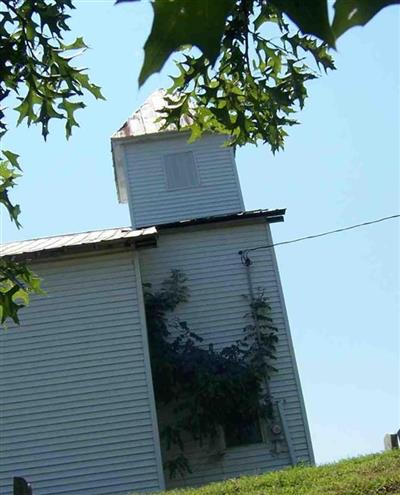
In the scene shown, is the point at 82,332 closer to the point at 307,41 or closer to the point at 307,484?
the point at 307,484

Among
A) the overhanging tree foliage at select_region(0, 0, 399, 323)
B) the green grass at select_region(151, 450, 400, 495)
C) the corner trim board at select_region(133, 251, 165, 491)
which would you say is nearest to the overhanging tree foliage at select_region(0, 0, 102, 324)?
the overhanging tree foliage at select_region(0, 0, 399, 323)

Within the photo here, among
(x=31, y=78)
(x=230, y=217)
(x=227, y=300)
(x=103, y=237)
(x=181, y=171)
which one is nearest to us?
(x=31, y=78)

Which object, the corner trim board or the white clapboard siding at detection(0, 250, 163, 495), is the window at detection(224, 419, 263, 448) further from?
the white clapboard siding at detection(0, 250, 163, 495)

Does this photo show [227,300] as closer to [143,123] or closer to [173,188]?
[173,188]

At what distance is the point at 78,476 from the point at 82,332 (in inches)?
95.1

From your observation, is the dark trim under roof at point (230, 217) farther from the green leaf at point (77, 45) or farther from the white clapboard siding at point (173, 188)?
the green leaf at point (77, 45)

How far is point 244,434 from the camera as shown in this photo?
13422 mm

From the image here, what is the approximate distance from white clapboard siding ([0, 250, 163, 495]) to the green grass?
14.4 ft

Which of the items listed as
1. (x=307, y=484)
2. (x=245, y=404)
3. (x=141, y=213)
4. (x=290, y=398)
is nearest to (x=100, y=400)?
(x=245, y=404)

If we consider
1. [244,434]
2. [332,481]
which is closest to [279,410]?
[244,434]

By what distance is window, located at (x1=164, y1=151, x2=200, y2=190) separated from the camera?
15898mm

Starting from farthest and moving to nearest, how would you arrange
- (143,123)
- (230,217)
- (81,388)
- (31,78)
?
(143,123) → (230,217) → (81,388) → (31,78)

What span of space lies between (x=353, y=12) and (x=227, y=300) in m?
13.3

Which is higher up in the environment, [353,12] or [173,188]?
[173,188]
